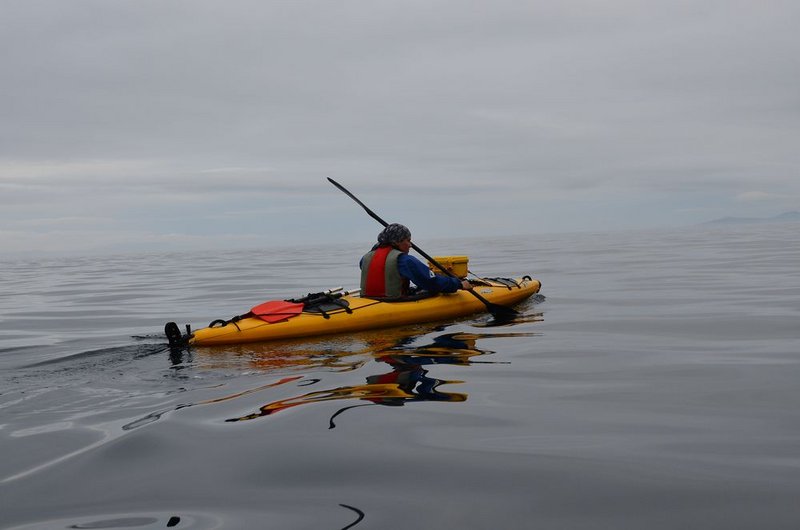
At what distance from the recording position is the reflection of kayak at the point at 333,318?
8.39m

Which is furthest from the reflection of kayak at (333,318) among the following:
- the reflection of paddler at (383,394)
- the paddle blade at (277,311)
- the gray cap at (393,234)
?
the reflection of paddler at (383,394)

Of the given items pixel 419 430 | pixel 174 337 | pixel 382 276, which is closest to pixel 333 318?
pixel 382 276

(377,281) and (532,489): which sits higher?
(377,281)

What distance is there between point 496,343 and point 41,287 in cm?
2031

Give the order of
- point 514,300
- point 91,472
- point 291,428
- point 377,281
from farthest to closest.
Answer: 1. point 514,300
2. point 377,281
3. point 291,428
4. point 91,472

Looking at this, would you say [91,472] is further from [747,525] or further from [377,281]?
[377,281]

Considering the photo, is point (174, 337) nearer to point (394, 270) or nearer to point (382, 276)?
point (382, 276)

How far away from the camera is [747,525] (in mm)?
2932

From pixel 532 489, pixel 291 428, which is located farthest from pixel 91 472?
pixel 532 489

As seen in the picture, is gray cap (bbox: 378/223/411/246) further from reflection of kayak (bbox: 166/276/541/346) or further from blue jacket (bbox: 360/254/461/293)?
reflection of kayak (bbox: 166/276/541/346)

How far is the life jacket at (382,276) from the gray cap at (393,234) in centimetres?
12

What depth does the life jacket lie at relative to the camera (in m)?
9.94

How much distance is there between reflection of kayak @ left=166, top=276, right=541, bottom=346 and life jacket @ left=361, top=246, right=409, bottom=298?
28 centimetres

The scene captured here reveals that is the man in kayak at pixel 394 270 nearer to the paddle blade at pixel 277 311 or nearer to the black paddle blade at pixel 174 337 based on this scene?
the paddle blade at pixel 277 311
